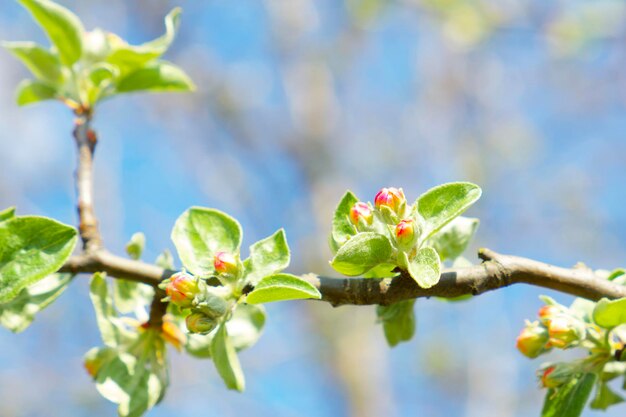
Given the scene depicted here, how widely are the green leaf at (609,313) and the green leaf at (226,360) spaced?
0.42 metres

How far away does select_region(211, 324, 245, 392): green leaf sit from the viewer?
917 mm

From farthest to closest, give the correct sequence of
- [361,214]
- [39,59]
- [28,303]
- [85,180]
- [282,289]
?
[39,59], [85,180], [28,303], [361,214], [282,289]

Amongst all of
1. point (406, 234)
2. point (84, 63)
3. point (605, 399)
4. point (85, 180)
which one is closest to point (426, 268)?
point (406, 234)

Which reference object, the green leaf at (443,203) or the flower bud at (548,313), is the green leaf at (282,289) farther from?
the flower bud at (548,313)

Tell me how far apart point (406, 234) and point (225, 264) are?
21 cm

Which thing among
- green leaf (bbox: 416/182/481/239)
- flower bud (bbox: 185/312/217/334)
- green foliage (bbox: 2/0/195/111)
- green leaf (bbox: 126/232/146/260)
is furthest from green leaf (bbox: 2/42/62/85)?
green leaf (bbox: 416/182/481/239)

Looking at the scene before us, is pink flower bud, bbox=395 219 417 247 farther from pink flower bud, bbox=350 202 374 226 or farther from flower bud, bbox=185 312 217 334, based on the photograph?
flower bud, bbox=185 312 217 334

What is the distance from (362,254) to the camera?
862 millimetres

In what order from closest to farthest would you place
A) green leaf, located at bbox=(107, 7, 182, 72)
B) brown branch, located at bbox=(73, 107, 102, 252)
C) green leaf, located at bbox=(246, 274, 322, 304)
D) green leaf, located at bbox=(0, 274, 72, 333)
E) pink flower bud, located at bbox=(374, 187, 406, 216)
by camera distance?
1. green leaf, located at bbox=(246, 274, 322, 304)
2. pink flower bud, located at bbox=(374, 187, 406, 216)
3. green leaf, located at bbox=(0, 274, 72, 333)
4. brown branch, located at bbox=(73, 107, 102, 252)
5. green leaf, located at bbox=(107, 7, 182, 72)

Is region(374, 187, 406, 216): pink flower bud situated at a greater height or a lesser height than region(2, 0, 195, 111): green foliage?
lesser

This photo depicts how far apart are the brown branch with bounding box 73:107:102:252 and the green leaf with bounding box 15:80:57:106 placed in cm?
6

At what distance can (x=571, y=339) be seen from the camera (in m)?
0.97

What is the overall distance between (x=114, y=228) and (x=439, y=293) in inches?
285

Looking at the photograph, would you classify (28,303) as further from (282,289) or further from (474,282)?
(474,282)
